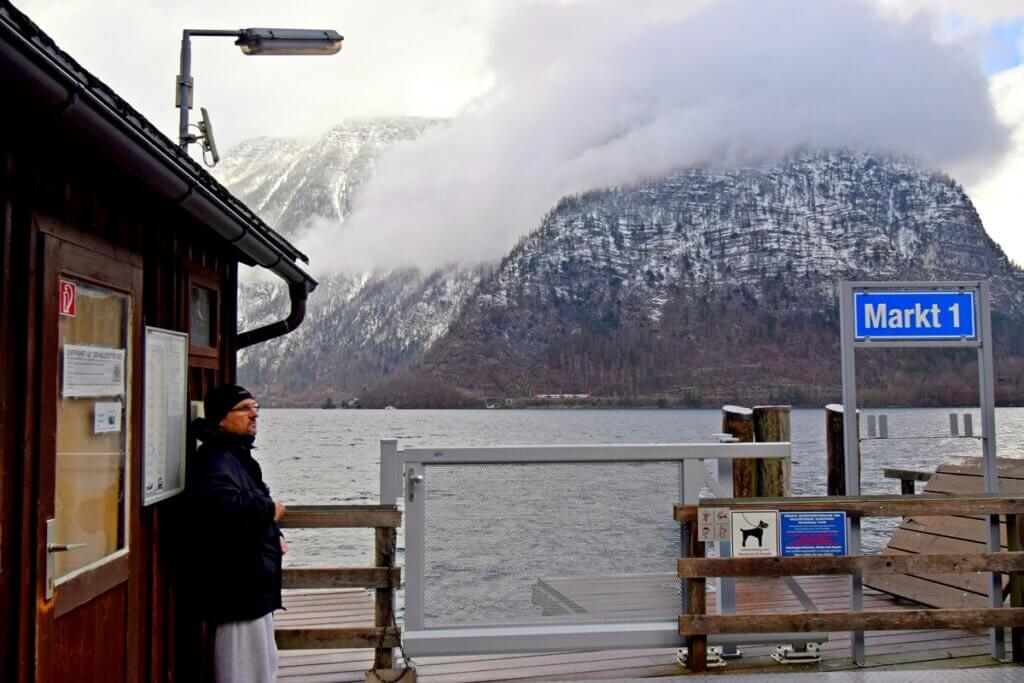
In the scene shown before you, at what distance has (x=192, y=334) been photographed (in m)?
4.86

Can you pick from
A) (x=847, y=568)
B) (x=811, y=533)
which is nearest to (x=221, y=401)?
(x=811, y=533)

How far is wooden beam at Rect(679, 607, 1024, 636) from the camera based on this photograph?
5.29 meters

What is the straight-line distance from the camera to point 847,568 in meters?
5.38

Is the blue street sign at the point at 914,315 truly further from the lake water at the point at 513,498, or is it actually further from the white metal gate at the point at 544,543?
the white metal gate at the point at 544,543

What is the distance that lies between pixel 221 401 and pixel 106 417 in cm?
70

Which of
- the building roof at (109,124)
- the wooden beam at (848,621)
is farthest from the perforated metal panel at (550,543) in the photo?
the building roof at (109,124)

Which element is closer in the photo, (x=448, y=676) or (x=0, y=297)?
(x=0, y=297)

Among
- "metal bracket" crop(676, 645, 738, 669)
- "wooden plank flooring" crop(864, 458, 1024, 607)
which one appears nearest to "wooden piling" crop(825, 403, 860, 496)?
"wooden plank flooring" crop(864, 458, 1024, 607)

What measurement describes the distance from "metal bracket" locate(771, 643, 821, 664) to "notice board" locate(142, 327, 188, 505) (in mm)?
3650

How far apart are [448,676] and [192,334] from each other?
247 centimetres

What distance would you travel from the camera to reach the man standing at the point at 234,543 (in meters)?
3.99

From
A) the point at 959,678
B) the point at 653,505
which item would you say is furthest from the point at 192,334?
the point at 959,678

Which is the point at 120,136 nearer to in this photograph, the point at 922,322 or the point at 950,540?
the point at 922,322

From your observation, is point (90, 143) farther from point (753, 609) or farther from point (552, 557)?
point (753, 609)
